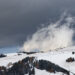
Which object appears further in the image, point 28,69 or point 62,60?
point 62,60

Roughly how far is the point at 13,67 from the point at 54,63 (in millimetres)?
27662

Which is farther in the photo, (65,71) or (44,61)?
(44,61)

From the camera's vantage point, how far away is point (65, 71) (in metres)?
151

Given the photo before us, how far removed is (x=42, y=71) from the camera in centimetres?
15812

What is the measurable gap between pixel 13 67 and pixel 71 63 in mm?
39169

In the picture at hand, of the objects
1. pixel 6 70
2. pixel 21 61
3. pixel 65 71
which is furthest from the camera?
pixel 21 61

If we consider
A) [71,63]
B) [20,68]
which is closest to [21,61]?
[20,68]

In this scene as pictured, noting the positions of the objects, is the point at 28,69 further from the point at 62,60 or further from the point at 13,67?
the point at 62,60

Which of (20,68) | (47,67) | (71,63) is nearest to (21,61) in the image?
(20,68)

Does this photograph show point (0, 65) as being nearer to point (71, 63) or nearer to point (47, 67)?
point (47, 67)

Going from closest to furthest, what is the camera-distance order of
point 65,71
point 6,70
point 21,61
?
point 65,71 → point 6,70 → point 21,61

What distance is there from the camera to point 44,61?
17012 cm

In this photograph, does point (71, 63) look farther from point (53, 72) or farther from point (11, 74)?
point (11, 74)

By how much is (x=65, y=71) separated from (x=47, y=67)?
52.6 feet
